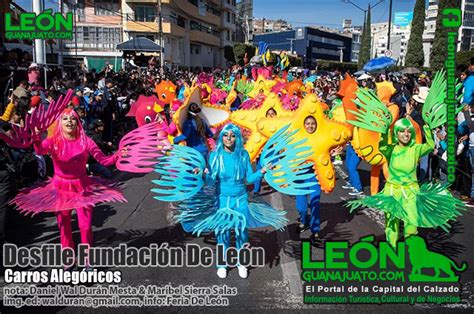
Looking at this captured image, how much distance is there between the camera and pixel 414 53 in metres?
38.3

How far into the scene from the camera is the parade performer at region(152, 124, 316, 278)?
4797mm

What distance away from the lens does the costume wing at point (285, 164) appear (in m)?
4.88

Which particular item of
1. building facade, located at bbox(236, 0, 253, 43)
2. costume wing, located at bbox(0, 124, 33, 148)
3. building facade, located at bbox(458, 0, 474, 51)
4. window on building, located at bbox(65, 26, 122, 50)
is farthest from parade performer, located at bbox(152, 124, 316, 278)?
building facade, located at bbox(458, 0, 474, 51)

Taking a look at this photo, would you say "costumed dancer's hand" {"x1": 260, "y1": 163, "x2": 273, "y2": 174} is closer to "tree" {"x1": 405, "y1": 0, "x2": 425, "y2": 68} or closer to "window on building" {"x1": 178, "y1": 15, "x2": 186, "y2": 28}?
"tree" {"x1": 405, "y1": 0, "x2": 425, "y2": 68}

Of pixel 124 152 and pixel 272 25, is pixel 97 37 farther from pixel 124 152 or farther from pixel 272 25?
pixel 272 25

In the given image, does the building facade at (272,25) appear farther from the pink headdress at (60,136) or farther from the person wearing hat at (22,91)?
the pink headdress at (60,136)

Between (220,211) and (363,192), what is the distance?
4.66m

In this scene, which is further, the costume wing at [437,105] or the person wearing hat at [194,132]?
the person wearing hat at [194,132]

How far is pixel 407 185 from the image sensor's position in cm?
506

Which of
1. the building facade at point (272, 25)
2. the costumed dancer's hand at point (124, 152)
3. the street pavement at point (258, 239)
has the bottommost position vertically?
the street pavement at point (258, 239)

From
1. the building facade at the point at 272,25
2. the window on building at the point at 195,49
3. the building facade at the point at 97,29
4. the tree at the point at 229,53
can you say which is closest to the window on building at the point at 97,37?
the building facade at the point at 97,29

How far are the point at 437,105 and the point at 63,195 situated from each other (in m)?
4.44

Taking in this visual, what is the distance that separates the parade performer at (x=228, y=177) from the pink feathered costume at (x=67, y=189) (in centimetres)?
80

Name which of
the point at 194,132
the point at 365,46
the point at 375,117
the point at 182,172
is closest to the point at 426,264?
the point at 375,117
